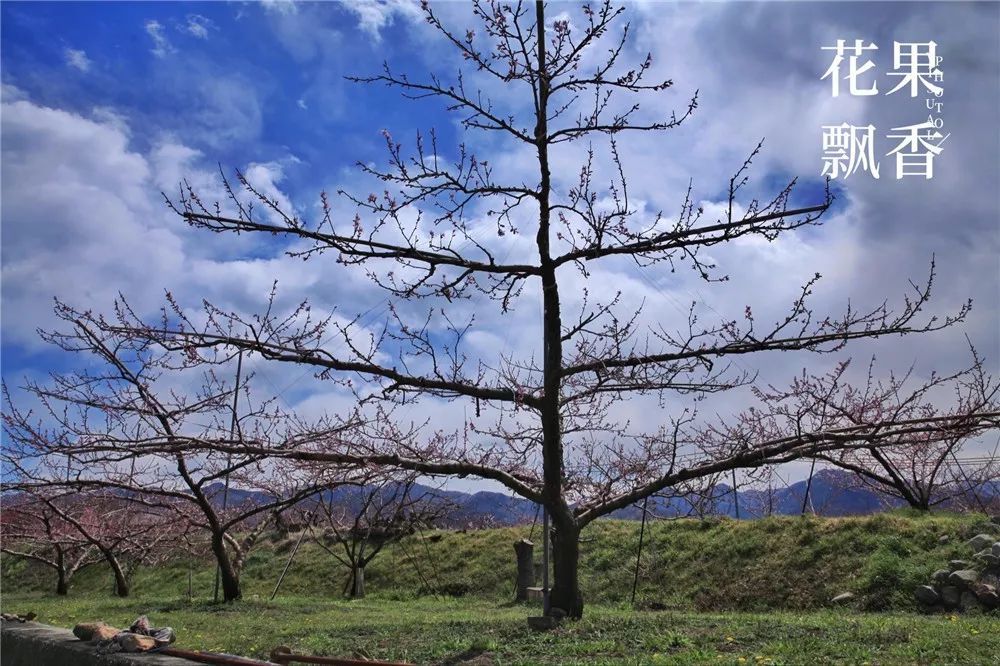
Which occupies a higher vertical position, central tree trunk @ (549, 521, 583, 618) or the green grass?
central tree trunk @ (549, 521, 583, 618)

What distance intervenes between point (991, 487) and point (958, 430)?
14254 millimetres

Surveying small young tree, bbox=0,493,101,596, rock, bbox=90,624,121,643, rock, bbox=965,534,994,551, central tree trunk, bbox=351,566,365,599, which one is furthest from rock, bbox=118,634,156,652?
central tree trunk, bbox=351,566,365,599

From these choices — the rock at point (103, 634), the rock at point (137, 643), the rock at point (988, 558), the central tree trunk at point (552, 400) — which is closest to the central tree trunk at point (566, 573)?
the central tree trunk at point (552, 400)

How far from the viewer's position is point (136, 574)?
80.8 ft

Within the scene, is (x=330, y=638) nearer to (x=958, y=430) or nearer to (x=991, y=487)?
(x=958, y=430)

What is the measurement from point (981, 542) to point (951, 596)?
1430 millimetres

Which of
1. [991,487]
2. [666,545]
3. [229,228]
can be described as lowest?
[666,545]

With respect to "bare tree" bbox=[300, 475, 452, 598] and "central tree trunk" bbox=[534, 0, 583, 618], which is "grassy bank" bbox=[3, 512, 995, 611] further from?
"central tree trunk" bbox=[534, 0, 583, 618]

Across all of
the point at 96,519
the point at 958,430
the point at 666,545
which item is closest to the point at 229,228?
the point at 958,430

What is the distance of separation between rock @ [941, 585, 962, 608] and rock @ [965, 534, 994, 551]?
124cm

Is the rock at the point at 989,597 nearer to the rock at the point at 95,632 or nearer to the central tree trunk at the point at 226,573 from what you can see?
the rock at the point at 95,632

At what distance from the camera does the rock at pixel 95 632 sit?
21.1ft

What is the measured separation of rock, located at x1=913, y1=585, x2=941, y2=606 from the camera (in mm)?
10547

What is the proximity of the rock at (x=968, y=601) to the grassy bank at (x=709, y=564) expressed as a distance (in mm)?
794
